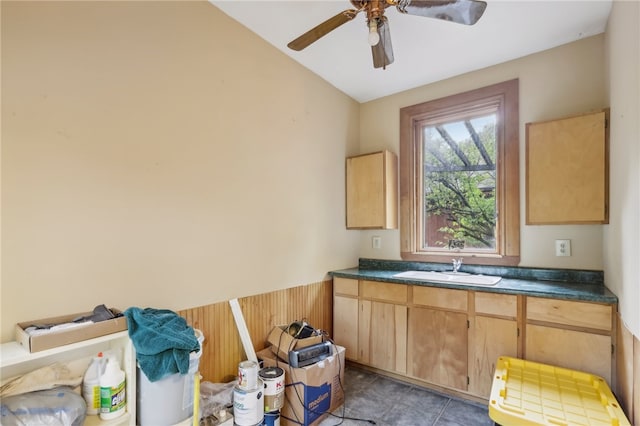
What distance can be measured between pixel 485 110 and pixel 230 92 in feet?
7.29

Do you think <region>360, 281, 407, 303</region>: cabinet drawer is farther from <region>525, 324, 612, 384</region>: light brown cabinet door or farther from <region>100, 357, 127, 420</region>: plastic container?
<region>100, 357, 127, 420</region>: plastic container

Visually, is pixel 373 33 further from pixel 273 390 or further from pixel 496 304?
pixel 273 390

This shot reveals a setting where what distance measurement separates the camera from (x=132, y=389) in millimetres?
1363

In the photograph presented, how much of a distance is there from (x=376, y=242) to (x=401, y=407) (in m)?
1.56

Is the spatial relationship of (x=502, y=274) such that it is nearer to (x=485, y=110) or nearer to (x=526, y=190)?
(x=526, y=190)

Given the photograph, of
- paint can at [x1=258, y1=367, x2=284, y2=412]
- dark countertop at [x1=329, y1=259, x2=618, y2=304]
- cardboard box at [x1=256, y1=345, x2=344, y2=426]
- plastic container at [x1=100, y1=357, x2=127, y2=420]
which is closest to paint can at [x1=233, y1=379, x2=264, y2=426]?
paint can at [x1=258, y1=367, x2=284, y2=412]

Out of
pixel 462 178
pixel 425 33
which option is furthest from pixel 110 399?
pixel 462 178

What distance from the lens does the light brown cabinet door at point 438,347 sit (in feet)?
7.47

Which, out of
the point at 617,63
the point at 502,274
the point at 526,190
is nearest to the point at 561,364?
the point at 502,274

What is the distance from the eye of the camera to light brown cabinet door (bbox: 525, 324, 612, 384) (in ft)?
5.97

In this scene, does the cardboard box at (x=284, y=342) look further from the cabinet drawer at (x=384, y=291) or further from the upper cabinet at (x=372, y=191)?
the upper cabinet at (x=372, y=191)

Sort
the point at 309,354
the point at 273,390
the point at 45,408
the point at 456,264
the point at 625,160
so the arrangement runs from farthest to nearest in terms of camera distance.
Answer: the point at 456,264
the point at 309,354
the point at 273,390
the point at 625,160
the point at 45,408

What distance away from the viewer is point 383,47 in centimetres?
192

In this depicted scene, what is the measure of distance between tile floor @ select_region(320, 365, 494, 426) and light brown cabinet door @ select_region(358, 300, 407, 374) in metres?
0.17
